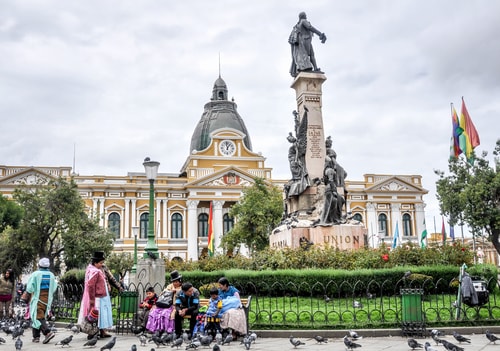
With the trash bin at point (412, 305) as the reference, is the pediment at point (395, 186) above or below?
above

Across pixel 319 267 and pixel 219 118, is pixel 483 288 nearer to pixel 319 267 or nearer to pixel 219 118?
pixel 319 267

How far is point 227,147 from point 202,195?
5873 millimetres

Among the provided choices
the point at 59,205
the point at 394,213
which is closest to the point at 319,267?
the point at 59,205

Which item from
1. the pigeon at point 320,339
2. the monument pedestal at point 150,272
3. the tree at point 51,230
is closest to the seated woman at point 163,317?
the monument pedestal at point 150,272

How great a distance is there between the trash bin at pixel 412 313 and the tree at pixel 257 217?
1078 inches

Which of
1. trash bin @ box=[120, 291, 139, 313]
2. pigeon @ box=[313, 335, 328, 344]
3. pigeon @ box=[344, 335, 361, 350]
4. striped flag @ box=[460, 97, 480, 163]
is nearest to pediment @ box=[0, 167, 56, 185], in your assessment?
striped flag @ box=[460, 97, 480, 163]

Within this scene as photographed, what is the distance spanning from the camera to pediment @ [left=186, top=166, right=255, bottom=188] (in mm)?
51669

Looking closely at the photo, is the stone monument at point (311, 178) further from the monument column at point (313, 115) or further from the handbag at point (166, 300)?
the handbag at point (166, 300)

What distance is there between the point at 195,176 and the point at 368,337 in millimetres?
44240

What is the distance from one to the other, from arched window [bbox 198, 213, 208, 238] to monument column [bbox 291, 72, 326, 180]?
36366 millimetres

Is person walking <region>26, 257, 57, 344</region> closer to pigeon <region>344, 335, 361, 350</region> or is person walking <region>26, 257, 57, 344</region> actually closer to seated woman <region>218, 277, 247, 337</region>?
seated woman <region>218, 277, 247, 337</region>

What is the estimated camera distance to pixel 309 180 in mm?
16438

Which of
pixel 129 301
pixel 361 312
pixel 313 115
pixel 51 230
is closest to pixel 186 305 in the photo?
pixel 129 301

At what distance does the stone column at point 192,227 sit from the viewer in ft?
167
